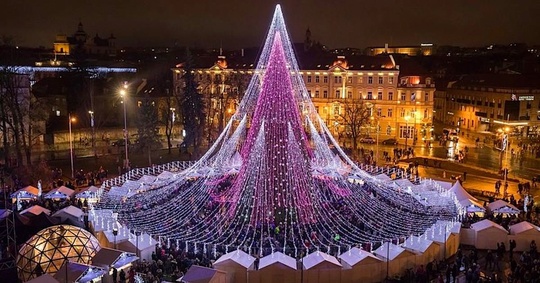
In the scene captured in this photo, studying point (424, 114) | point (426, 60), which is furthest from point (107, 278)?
point (426, 60)

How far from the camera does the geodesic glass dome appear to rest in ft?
61.4

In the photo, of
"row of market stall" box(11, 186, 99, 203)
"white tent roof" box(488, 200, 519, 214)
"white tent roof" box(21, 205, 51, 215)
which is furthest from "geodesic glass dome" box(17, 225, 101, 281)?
"white tent roof" box(488, 200, 519, 214)

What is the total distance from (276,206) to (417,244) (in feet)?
20.7

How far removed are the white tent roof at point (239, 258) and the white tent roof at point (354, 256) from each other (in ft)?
11.0

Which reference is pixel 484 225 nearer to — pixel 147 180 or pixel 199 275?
pixel 199 275

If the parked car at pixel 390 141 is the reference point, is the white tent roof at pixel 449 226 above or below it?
below

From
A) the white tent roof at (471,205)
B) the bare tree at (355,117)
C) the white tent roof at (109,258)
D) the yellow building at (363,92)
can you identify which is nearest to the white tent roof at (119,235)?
the white tent roof at (109,258)

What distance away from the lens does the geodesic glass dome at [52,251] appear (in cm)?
1872

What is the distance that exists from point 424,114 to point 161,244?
41798mm

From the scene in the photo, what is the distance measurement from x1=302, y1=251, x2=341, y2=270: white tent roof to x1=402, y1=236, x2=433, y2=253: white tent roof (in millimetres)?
3375

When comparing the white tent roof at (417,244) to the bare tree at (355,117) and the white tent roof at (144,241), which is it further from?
the bare tree at (355,117)

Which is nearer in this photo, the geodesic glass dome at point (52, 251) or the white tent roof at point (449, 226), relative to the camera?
the geodesic glass dome at point (52, 251)

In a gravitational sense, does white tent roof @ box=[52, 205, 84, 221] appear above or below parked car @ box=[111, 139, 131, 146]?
below

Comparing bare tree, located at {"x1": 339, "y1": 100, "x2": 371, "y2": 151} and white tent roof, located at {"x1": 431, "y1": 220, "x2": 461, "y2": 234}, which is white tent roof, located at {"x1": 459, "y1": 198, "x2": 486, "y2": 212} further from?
bare tree, located at {"x1": 339, "y1": 100, "x2": 371, "y2": 151}
